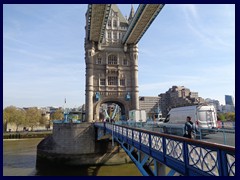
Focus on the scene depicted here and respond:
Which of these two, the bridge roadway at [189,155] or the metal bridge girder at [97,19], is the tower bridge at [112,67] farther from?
the bridge roadway at [189,155]

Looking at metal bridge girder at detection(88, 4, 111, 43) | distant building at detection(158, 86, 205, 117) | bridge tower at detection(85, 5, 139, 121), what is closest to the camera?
metal bridge girder at detection(88, 4, 111, 43)

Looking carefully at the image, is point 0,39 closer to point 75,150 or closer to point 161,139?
point 161,139

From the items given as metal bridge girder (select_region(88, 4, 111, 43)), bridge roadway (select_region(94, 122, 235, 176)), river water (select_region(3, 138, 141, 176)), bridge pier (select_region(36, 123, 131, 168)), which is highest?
metal bridge girder (select_region(88, 4, 111, 43))

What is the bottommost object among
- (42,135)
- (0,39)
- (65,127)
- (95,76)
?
(42,135)

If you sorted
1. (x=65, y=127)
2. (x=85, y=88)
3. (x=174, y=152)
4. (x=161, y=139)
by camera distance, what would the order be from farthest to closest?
(x=85, y=88), (x=65, y=127), (x=161, y=139), (x=174, y=152)

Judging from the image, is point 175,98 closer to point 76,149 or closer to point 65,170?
point 76,149

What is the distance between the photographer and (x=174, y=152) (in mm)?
7402

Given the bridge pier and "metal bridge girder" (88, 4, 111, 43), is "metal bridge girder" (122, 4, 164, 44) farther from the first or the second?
the bridge pier

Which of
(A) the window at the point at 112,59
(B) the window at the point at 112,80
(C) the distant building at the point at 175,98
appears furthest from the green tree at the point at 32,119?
(C) the distant building at the point at 175,98

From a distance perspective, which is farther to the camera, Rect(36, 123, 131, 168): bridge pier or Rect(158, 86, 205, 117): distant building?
Rect(158, 86, 205, 117): distant building

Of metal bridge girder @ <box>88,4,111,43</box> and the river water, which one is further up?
metal bridge girder @ <box>88,4,111,43</box>

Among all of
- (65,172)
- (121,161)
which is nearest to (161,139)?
(65,172)

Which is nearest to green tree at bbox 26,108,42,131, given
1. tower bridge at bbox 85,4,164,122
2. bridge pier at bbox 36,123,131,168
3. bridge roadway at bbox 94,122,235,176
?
tower bridge at bbox 85,4,164,122

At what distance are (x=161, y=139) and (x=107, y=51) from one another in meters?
31.3
